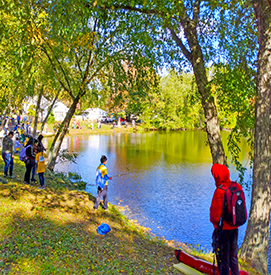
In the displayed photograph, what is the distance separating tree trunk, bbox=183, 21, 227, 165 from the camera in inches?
266

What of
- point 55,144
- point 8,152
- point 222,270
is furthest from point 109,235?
point 55,144

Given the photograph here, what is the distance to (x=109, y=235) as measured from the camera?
23.0 feet

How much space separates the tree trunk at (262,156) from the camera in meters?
6.16

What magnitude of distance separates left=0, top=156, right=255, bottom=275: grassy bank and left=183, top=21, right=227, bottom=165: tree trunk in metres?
2.33

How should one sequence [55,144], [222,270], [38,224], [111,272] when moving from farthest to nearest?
[55,144], [38,224], [111,272], [222,270]

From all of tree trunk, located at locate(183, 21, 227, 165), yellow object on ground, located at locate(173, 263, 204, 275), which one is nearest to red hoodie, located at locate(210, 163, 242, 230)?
yellow object on ground, located at locate(173, 263, 204, 275)

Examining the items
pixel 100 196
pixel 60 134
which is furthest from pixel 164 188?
pixel 100 196

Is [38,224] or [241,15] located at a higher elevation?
[241,15]

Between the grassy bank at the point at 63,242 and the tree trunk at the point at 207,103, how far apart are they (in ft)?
7.65

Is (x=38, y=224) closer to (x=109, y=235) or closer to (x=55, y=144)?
(x=109, y=235)

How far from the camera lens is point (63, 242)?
5.77 metres

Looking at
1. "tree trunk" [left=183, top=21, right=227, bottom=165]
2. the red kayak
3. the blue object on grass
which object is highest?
"tree trunk" [left=183, top=21, right=227, bottom=165]

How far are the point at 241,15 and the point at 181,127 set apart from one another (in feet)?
160

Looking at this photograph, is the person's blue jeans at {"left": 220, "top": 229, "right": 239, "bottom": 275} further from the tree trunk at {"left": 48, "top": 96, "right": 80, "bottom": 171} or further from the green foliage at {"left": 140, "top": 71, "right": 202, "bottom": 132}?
the green foliage at {"left": 140, "top": 71, "right": 202, "bottom": 132}
